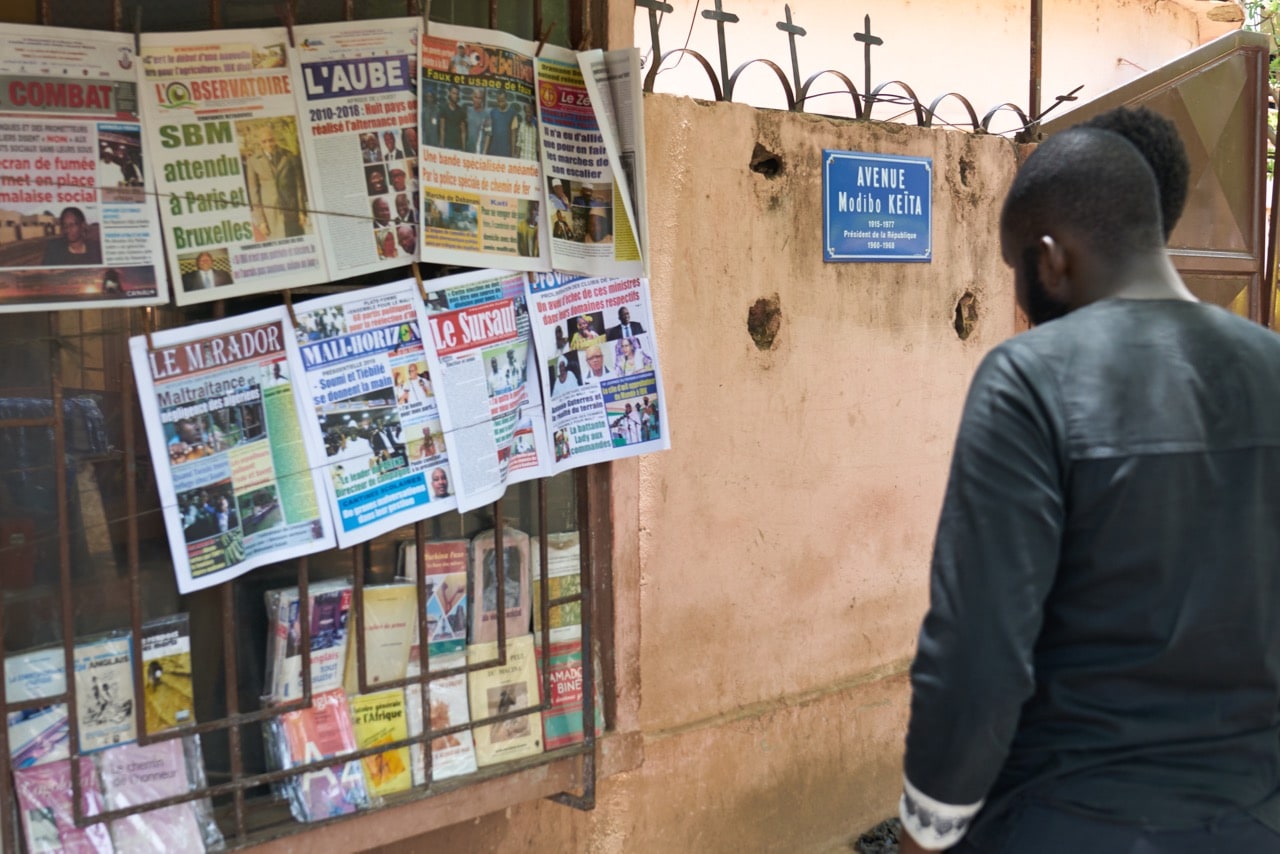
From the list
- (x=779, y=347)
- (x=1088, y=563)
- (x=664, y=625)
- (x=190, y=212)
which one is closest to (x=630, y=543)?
(x=664, y=625)

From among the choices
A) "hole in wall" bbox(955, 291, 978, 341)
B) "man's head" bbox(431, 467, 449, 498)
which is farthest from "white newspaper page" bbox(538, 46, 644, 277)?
"hole in wall" bbox(955, 291, 978, 341)

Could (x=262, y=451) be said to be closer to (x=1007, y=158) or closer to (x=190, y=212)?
(x=190, y=212)

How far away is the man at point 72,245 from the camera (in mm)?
2191

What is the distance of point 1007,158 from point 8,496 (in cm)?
336

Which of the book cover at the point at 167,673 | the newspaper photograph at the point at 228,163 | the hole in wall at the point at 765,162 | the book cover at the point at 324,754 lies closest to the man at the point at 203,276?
the newspaper photograph at the point at 228,163

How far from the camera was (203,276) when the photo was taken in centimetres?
236

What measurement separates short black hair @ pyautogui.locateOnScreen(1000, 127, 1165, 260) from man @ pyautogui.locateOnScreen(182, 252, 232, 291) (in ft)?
5.14

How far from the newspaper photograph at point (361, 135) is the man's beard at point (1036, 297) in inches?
56.2

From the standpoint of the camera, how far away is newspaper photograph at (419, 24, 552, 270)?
8.60 ft

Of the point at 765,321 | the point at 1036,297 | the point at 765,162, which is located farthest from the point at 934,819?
the point at 765,162

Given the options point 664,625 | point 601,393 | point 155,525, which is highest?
point 601,393

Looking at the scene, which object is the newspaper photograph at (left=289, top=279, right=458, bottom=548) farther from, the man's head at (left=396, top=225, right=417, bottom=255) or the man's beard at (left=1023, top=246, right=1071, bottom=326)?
the man's beard at (left=1023, top=246, right=1071, bottom=326)

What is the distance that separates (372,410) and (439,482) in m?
0.23

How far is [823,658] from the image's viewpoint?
3770mm
